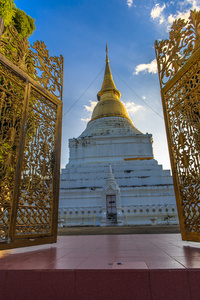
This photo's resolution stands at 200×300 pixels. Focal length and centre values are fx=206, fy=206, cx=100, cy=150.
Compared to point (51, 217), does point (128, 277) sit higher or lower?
lower

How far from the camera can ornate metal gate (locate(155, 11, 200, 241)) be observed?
4.26m

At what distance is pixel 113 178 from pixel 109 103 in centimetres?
1306

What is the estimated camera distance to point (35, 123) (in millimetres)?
4902

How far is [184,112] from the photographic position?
474 cm

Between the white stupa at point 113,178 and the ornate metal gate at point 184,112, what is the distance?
36.0 feet

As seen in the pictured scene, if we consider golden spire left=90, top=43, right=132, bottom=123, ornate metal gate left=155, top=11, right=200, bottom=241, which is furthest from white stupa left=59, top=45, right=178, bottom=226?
ornate metal gate left=155, top=11, right=200, bottom=241

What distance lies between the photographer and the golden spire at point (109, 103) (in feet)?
85.4

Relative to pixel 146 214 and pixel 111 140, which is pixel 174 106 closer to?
pixel 146 214

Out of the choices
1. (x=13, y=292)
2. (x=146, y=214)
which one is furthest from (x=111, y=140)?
(x=13, y=292)

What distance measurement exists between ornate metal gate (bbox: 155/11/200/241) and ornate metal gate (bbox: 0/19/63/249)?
2.78 m

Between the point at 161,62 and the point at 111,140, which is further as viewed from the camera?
the point at 111,140

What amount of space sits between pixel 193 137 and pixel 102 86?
2779 cm

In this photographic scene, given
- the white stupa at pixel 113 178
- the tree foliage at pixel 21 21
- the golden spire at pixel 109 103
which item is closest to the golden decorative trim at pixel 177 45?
the tree foliage at pixel 21 21

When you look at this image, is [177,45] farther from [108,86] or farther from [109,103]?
[108,86]
